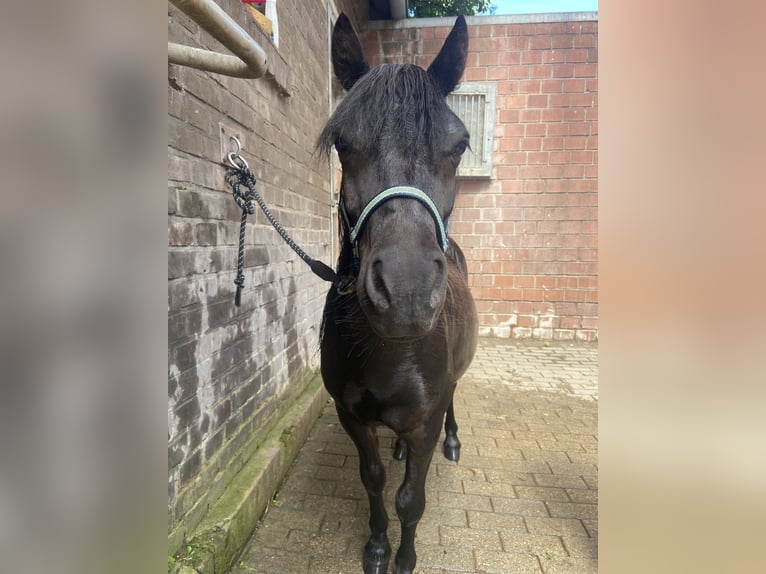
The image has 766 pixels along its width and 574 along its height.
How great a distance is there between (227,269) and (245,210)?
0.43 meters

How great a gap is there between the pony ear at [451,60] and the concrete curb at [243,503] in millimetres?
2135

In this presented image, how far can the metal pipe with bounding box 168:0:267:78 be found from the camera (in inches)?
35.3

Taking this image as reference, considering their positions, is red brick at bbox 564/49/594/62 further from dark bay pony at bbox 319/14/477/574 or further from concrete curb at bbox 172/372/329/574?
concrete curb at bbox 172/372/329/574

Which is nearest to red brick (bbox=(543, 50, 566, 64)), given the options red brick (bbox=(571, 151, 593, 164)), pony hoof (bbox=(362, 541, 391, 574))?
red brick (bbox=(571, 151, 593, 164))

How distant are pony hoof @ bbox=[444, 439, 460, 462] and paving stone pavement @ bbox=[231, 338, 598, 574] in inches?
2.3

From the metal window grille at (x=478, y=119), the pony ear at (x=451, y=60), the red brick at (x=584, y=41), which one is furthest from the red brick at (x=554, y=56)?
the pony ear at (x=451, y=60)

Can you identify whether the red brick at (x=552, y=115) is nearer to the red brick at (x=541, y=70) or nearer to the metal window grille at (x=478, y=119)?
the red brick at (x=541, y=70)

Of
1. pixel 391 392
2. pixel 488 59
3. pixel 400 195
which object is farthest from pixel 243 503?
pixel 488 59

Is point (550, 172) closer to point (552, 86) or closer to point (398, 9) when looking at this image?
point (552, 86)

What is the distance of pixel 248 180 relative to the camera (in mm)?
2096
